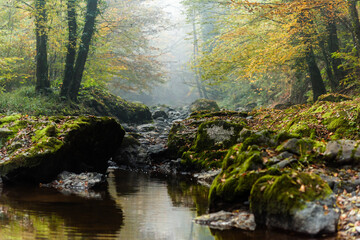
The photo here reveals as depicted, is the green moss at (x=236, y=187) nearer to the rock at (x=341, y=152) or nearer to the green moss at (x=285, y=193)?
the green moss at (x=285, y=193)

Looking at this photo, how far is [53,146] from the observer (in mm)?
7543

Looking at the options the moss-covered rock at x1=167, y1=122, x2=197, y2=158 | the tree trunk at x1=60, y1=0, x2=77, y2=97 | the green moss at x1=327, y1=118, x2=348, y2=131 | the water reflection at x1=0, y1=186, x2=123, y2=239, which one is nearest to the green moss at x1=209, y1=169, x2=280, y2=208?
the water reflection at x1=0, y1=186, x2=123, y2=239

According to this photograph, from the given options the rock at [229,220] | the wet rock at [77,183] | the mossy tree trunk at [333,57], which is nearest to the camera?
the rock at [229,220]

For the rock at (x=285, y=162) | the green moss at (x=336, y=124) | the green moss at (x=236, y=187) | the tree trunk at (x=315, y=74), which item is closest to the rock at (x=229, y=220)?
the green moss at (x=236, y=187)

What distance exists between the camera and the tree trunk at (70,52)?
14.1 m

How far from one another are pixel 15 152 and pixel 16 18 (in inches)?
480

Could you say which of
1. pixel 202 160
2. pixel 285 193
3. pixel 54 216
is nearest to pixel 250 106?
pixel 202 160

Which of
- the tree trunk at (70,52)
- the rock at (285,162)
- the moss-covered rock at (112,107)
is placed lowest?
the rock at (285,162)

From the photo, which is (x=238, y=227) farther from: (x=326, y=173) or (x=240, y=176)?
(x=326, y=173)

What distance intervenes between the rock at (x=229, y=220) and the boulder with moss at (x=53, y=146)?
4183 mm

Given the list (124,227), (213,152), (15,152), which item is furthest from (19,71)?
(124,227)

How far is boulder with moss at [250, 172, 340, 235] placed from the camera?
392 cm

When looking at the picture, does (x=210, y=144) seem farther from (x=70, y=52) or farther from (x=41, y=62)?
(x=41, y=62)

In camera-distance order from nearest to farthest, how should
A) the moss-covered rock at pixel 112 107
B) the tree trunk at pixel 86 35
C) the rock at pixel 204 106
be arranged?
the tree trunk at pixel 86 35 < the moss-covered rock at pixel 112 107 < the rock at pixel 204 106
